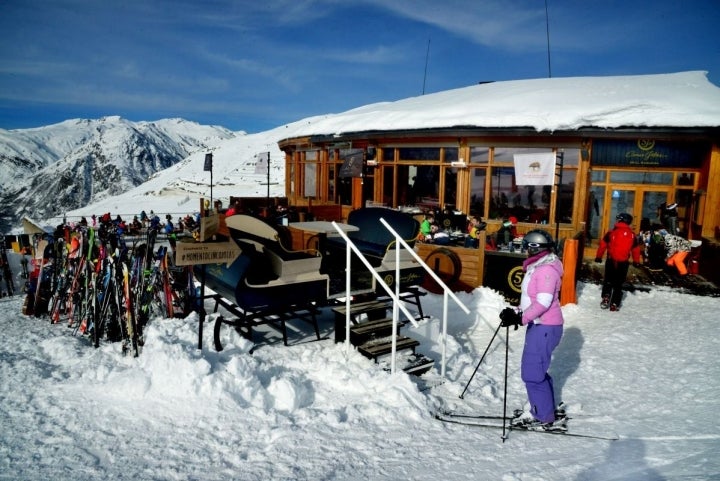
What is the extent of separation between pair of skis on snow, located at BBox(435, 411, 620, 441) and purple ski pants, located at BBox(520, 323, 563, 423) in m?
0.17

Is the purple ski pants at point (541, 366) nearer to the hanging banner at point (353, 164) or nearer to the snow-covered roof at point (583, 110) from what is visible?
the snow-covered roof at point (583, 110)

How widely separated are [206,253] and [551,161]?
35.0ft

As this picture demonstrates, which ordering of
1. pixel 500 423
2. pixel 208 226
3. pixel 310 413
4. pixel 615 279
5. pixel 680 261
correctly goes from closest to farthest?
pixel 310 413, pixel 500 423, pixel 208 226, pixel 615 279, pixel 680 261

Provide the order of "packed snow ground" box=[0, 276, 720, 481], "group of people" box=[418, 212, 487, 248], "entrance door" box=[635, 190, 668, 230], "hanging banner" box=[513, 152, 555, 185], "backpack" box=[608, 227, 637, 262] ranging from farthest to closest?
"entrance door" box=[635, 190, 668, 230] < "hanging banner" box=[513, 152, 555, 185] < "group of people" box=[418, 212, 487, 248] < "backpack" box=[608, 227, 637, 262] < "packed snow ground" box=[0, 276, 720, 481]

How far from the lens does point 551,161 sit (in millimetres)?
12719

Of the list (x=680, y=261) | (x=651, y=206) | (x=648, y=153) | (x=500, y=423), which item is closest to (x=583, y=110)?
(x=648, y=153)

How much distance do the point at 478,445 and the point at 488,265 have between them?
5787 mm

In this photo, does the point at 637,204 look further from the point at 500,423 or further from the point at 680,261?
the point at 500,423

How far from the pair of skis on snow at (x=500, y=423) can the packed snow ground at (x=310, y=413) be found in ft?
0.23

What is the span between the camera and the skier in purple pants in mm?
4266

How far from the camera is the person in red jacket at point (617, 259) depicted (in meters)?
8.12

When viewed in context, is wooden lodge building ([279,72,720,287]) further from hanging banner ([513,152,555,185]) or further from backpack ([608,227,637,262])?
backpack ([608,227,637,262])

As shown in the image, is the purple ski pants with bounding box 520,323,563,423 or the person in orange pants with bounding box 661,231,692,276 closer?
the purple ski pants with bounding box 520,323,563,423

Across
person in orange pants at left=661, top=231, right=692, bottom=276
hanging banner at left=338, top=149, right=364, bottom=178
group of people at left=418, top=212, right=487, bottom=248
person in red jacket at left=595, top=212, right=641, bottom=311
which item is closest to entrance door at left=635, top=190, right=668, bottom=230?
person in orange pants at left=661, top=231, right=692, bottom=276
